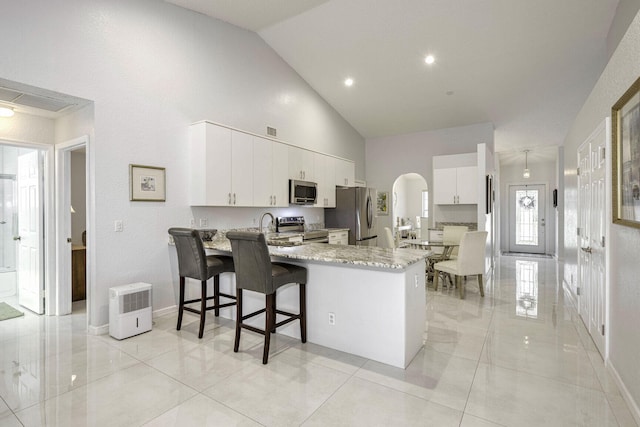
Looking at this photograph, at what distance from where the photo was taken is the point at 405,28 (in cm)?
450

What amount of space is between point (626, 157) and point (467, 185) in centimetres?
448

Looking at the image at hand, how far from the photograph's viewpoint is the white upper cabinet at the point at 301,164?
17.8 ft

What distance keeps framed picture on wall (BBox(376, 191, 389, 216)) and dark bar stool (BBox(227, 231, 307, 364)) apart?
205 inches

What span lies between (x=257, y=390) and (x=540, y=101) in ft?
21.2

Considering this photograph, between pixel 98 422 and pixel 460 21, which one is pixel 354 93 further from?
pixel 98 422

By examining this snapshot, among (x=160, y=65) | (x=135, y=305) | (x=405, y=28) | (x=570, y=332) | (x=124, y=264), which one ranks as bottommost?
(x=570, y=332)

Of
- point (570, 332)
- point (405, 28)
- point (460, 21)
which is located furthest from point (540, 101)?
point (570, 332)

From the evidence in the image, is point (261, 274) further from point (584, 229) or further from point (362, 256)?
point (584, 229)

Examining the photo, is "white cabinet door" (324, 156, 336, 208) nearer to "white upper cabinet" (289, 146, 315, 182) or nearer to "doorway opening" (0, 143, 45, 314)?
"white upper cabinet" (289, 146, 315, 182)

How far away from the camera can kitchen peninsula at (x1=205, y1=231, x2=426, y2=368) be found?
2.52 metres

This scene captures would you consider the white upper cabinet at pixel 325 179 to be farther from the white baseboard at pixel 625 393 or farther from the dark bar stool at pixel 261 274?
the white baseboard at pixel 625 393

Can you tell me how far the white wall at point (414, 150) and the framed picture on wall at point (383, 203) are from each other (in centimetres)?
13

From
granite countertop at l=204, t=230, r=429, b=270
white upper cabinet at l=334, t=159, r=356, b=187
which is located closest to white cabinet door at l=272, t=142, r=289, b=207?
white upper cabinet at l=334, t=159, r=356, b=187

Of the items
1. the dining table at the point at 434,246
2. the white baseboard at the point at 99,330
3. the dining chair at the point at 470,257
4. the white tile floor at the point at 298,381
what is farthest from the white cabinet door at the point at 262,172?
the dining chair at the point at 470,257
